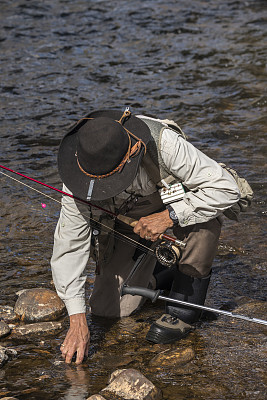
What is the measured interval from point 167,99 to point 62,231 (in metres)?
5.35

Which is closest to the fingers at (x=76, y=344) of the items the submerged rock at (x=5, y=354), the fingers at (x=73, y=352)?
the fingers at (x=73, y=352)

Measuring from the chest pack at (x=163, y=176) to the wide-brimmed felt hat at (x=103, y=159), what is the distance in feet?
0.48

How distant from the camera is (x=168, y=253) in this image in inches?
148

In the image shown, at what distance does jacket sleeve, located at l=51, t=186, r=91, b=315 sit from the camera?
141 inches

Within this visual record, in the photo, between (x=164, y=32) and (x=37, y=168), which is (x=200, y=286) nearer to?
(x=37, y=168)

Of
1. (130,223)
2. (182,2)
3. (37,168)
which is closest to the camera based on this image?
(130,223)

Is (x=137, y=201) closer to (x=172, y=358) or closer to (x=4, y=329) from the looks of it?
(x=172, y=358)

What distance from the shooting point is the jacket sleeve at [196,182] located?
3578 mm

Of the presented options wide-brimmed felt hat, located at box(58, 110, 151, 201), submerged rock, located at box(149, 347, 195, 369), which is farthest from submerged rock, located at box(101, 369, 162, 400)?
wide-brimmed felt hat, located at box(58, 110, 151, 201)

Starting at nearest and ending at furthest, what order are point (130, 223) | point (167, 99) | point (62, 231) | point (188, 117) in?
point (62, 231) → point (130, 223) → point (188, 117) → point (167, 99)

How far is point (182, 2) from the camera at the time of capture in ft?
42.5

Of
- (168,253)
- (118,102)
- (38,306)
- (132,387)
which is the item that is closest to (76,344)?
(132,387)

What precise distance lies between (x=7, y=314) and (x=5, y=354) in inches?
20.9

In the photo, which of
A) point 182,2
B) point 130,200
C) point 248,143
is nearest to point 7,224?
point 130,200
